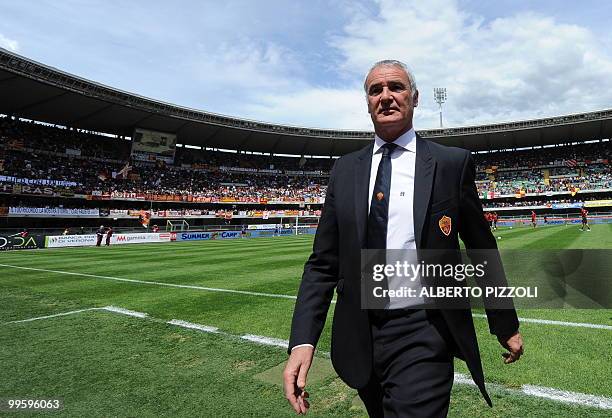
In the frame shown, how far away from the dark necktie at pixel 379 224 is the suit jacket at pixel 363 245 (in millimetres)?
42

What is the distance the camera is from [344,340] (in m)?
1.92

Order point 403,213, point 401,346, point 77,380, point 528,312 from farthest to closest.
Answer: point 528,312
point 77,380
point 403,213
point 401,346

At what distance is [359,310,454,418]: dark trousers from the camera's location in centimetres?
168

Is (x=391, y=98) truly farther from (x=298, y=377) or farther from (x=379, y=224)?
(x=298, y=377)

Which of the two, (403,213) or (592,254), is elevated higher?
(403,213)

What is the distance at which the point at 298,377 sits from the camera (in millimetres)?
1809

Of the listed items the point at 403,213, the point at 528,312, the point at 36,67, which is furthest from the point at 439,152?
the point at 36,67

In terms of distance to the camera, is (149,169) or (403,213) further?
(149,169)

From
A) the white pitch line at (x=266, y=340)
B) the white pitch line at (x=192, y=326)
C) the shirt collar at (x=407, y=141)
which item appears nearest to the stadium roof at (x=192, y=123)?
the white pitch line at (x=192, y=326)

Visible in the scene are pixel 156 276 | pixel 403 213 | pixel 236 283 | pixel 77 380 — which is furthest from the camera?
pixel 156 276

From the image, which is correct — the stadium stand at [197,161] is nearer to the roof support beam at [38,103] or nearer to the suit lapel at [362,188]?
the roof support beam at [38,103]

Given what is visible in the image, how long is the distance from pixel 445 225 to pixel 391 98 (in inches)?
28.3

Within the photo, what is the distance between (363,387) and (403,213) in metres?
0.88

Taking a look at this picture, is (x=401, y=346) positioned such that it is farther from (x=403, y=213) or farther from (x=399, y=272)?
(x=403, y=213)
